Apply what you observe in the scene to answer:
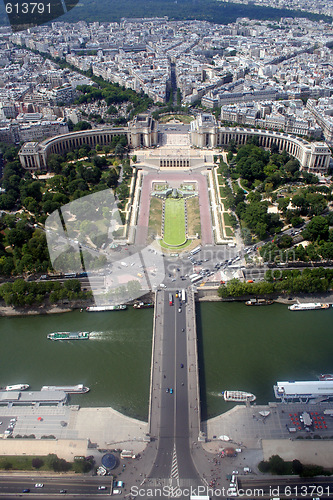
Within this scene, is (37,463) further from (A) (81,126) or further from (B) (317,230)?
(A) (81,126)

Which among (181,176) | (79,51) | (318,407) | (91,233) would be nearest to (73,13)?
(79,51)

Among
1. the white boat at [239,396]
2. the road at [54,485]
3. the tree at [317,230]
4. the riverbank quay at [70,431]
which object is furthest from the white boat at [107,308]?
the tree at [317,230]

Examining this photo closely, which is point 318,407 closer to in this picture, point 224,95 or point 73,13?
point 224,95

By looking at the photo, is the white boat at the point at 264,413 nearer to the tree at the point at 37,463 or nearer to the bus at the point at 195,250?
the tree at the point at 37,463

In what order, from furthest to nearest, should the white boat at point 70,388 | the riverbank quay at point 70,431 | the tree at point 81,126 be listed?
the tree at point 81,126 → the white boat at point 70,388 → the riverbank quay at point 70,431

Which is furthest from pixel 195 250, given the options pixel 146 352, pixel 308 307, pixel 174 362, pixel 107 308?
pixel 174 362

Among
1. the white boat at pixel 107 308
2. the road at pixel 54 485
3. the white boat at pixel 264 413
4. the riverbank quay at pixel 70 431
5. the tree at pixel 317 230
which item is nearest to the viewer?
the road at pixel 54 485

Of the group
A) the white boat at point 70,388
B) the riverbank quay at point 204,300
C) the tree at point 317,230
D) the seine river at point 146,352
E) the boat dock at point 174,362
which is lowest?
the seine river at point 146,352
